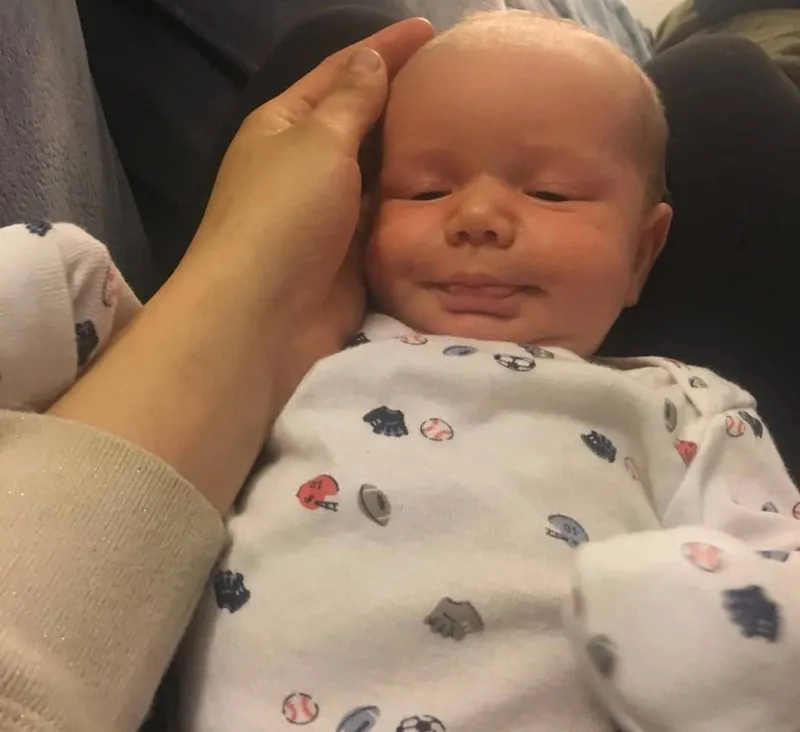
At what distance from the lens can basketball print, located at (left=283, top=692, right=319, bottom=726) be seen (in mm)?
598

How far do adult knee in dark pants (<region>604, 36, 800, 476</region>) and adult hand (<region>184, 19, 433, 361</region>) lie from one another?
0.31m

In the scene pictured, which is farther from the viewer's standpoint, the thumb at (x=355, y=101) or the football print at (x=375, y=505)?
the thumb at (x=355, y=101)

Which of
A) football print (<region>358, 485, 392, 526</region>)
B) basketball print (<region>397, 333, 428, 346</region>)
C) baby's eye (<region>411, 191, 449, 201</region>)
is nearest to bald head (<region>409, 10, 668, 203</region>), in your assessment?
baby's eye (<region>411, 191, 449, 201</region>)

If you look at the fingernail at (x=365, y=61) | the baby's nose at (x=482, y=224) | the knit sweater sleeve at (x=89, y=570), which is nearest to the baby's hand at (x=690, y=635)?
the knit sweater sleeve at (x=89, y=570)

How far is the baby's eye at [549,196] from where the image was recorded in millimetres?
861

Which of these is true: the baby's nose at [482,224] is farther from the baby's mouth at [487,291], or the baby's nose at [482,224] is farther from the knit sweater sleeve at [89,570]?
the knit sweater sleeve at [89,570]

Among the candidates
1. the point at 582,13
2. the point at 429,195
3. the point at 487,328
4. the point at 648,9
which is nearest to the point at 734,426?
the point at 487,328

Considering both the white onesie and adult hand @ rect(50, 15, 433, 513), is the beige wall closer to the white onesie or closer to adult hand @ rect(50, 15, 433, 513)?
adult hand @ rect(50, 15, 433, 513)

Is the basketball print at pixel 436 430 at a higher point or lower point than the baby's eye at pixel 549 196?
lower

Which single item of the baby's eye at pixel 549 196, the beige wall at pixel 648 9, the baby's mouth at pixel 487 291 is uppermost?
the baby's eye at pixel 549 196

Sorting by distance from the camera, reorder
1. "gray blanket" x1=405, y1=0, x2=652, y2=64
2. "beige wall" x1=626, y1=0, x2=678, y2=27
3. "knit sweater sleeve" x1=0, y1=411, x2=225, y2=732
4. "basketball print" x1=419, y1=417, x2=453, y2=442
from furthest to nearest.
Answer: "beige wall" x1=626, y1=0, x2=678, y2=27, "gray blanket" x1=405, y1=0, x2=652, y2=64, "basketball print" x1=419, y1=417, x2=453, y2=442, "knit sweater sleeve" x1=0, y1=411, x2=225, y2=732

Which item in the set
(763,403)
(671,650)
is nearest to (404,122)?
(763,403)

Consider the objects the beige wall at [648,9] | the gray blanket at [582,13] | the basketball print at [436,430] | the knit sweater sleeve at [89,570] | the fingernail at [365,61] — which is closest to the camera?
the knit sweater sleeve at [89,570]

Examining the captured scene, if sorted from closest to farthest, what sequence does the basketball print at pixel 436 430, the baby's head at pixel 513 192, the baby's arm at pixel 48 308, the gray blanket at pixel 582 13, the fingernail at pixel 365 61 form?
1. the baby's arm at pixel 48 308
2. the basketball print at pixel 436 430
3. the baby's head at pixel 513 192
4. the fingernail at pixel 365 61
5. the gray blanket at pixel 582 13
